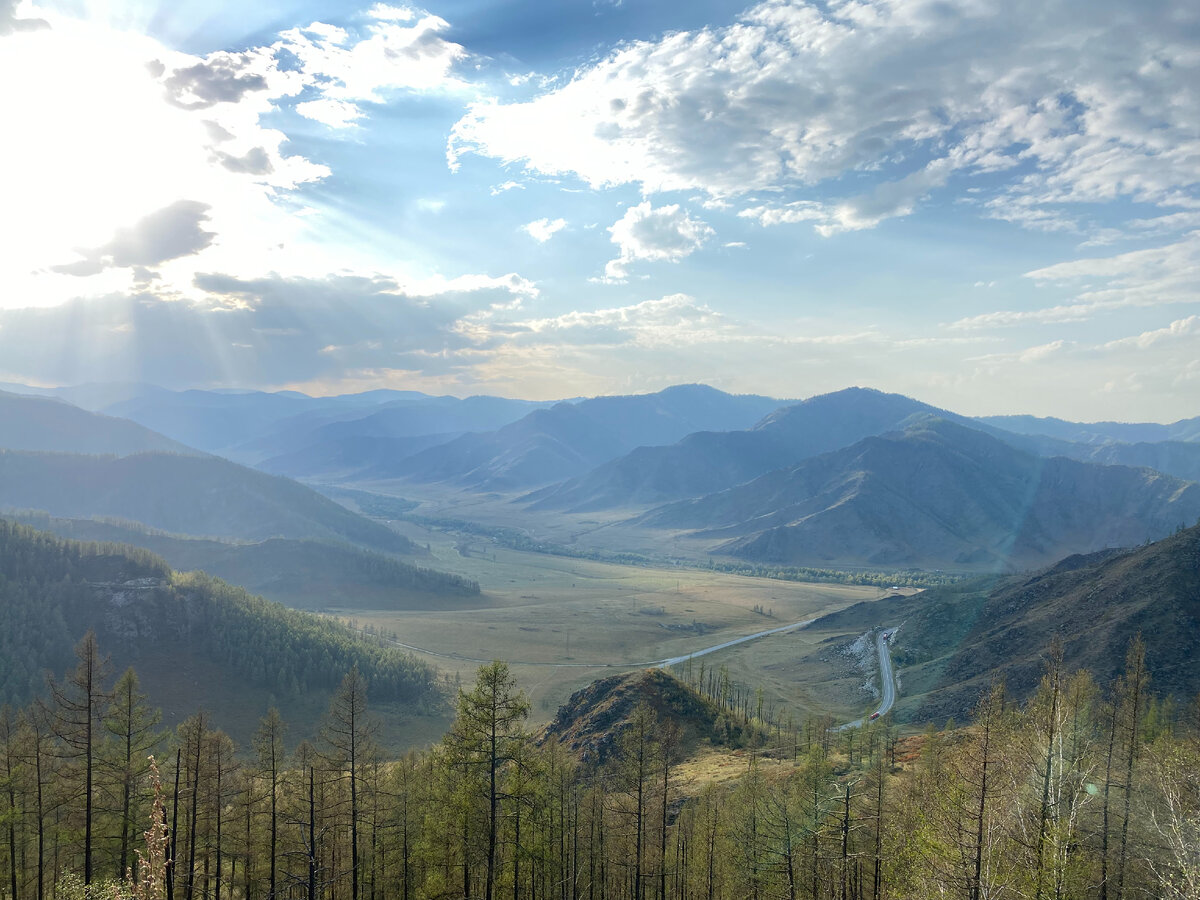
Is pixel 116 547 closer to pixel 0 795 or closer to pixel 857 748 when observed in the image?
pixel 0 795

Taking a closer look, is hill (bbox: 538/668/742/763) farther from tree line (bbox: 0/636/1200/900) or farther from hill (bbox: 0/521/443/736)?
hill (bbox: 0/521/443/736)

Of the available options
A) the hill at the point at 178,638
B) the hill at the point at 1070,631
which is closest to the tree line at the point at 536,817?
the hill at the point at 1070,631

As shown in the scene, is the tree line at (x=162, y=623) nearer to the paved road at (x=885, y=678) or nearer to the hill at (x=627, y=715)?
the hill at (x=627, y=715)

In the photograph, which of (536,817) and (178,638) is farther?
(178,638)

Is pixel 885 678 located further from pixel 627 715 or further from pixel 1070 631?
pixel 627 715

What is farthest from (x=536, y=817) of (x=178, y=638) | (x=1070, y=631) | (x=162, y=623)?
(x=162, y=623)

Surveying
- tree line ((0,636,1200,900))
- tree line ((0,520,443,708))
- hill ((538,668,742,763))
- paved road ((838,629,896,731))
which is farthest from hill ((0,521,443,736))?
tree line ((0,636,1200,900))
